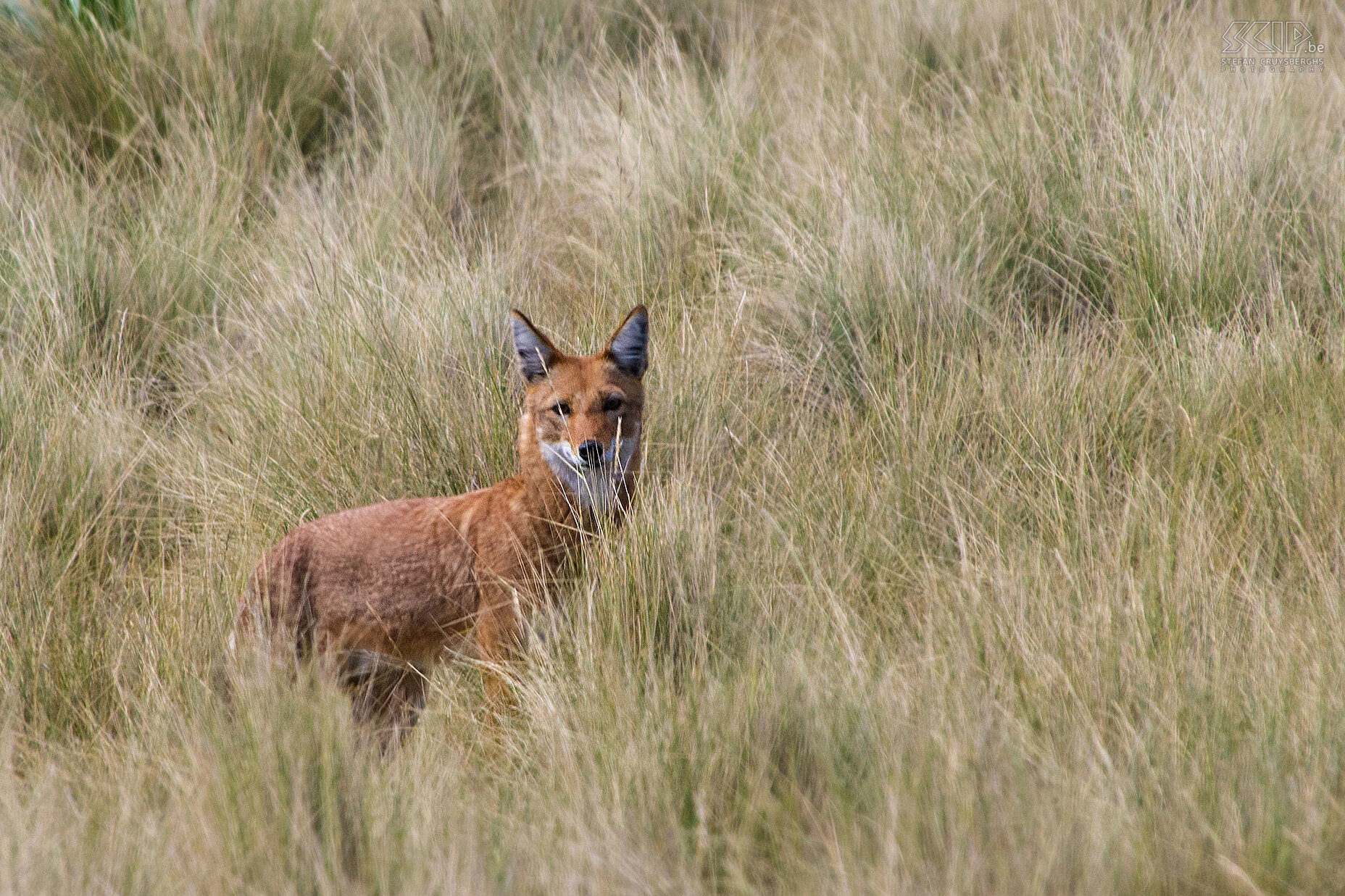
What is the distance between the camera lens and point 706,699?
2.78 metres

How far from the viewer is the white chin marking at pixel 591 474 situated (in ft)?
11.5

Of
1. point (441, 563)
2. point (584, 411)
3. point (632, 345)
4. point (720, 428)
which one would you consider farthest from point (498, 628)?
point (720, 428)

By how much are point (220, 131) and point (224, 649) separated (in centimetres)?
363

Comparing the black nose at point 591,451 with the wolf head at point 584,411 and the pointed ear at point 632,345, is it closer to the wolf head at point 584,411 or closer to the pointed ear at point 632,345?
the wolf head at point 584,411

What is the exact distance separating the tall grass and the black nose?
27 cm

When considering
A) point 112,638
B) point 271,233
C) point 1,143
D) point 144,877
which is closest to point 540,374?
point 112,638

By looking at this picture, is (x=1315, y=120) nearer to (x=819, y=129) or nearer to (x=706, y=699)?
(x=819, y=129)

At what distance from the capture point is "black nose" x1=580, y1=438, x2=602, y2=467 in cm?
342

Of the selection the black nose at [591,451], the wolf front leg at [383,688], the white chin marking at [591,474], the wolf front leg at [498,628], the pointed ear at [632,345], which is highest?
the pointed ear at [632,345]

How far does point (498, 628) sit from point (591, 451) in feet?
1.81

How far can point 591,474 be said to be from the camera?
11.5ft

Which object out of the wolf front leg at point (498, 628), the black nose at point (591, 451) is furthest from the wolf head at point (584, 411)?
the wolf front leg at point (498, 628)

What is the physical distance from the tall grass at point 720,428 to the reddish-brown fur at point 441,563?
0.51 feet

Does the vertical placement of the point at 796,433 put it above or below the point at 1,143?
below
